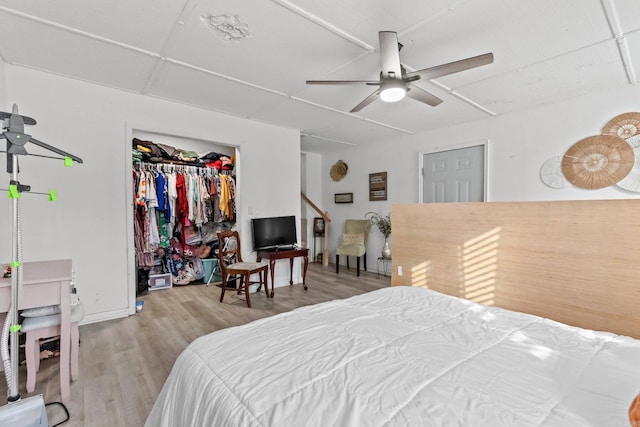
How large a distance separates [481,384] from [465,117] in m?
3.75

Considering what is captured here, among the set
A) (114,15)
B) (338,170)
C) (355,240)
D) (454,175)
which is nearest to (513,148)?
(454,175)

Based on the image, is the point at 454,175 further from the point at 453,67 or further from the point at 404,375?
the point at 404,375

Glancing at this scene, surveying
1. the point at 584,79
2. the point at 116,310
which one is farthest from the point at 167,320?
the point at 584,79

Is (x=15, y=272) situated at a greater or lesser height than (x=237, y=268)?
greater

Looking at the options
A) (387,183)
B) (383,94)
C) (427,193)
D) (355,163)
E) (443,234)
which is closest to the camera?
(443,234)

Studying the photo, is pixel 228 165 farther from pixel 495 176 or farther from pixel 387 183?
pixel 495 176

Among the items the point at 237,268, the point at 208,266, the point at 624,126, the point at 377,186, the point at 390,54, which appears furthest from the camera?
the point at 377,186

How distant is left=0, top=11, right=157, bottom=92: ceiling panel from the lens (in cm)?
196

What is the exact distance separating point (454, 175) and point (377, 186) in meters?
1.33

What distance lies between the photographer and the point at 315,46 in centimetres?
212

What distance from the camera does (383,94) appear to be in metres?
2.08

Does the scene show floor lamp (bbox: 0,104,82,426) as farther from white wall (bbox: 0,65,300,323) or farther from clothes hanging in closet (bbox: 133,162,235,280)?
clothes hanging in closet (bbox: 133,162,235,280)

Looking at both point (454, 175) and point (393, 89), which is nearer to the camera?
point (393, 89)

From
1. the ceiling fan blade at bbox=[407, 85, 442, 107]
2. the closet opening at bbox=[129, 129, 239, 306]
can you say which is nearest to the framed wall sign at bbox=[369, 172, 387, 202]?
the closet opening at bbox=[129, 129, 239, 306]
